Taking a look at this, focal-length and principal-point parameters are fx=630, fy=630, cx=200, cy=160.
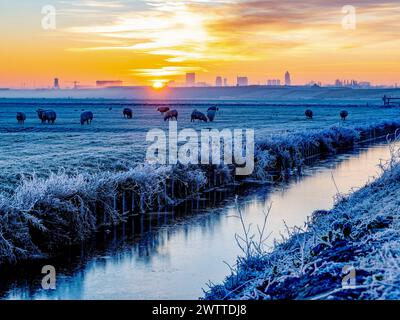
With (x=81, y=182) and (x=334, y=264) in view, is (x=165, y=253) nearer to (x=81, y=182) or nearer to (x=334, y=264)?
(x=81, y=182)

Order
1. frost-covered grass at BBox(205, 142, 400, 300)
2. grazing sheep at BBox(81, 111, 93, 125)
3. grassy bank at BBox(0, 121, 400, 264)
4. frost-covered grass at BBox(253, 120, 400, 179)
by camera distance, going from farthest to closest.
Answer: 1. grazing sheep at BBox(81, 111, 93, 125)
2. frost-covered grass at BBox(253, 120, 400, 179)
3. grassy bank at BBox(0, 121, 400, 264)
4. frost-covered grass at BBox(205, 142, 400, 300)

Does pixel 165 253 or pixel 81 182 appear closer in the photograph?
pixel 165 253

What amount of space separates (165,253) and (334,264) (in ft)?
28.8

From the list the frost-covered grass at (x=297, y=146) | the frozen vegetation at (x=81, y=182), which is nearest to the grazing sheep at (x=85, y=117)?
the frozen vegetation at (x=81, y=182)

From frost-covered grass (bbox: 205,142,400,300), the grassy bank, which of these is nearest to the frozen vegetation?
the grassy bank

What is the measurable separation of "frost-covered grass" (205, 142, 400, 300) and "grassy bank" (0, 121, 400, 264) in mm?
6663

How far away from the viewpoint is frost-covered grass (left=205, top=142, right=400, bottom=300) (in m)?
7.07

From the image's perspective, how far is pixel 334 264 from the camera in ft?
26.7

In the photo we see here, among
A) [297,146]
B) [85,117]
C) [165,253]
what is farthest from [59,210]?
[85,117]

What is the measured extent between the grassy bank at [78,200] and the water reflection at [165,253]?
0.56 metres

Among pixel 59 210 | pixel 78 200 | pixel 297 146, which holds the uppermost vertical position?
pixel 297 146

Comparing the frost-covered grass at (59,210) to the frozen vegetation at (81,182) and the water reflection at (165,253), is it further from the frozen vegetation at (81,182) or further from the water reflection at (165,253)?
the water reflection at (165,253)

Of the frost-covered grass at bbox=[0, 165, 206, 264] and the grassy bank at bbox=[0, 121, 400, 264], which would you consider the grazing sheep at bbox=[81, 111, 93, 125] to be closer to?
the grassy bank at bbox=[0, 121, 400, 264]

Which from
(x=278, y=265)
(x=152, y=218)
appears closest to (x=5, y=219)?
(x=152, y=218)
